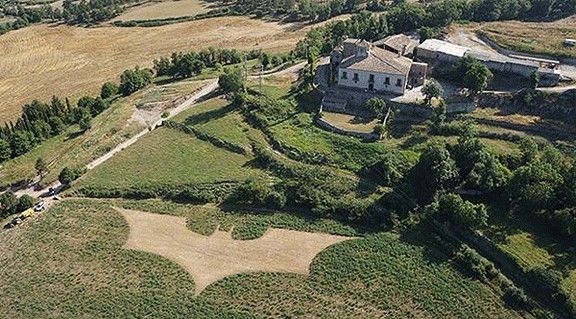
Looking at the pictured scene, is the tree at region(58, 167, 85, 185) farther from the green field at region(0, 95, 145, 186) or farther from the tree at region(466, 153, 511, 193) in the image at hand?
the tree at region(466, 153, 511, 193)

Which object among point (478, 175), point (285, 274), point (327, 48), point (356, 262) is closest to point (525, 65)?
point (478, 175)

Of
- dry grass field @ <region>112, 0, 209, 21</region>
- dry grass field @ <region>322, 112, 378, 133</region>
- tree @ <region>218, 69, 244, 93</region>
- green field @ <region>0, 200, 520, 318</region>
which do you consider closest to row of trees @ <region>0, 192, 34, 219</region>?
green field @ <region>0, 200, 520, 318</region>

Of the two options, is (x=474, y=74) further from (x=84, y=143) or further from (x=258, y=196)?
(x=84, y=143)

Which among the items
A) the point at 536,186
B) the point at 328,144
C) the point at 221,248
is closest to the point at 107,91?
the point at 328,144

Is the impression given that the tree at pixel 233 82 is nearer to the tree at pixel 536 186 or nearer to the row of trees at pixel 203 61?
the row of trees at pixel 203 61

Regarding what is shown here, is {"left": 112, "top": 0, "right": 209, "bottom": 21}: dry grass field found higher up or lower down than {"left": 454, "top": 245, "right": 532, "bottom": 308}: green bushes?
higher up

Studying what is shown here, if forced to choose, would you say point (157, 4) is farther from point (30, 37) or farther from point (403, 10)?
point (403, 10)
